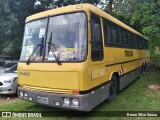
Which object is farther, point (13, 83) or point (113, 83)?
point (13, 83)

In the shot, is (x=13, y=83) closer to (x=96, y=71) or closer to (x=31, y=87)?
(x=31, y=87)

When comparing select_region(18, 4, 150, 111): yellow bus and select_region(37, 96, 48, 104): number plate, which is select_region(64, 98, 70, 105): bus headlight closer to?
select_region(18, 4, 150, 111): yellow bus

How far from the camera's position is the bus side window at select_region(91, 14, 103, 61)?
5.86m

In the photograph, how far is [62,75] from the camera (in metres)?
5.56

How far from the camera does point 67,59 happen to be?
5578 millimetres

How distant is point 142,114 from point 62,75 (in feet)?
9.19

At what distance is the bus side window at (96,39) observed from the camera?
19.2 ft

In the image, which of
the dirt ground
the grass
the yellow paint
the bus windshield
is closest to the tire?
the grass

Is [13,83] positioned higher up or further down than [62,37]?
further down

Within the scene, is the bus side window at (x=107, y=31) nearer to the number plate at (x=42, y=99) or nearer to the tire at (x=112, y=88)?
the tire at (x=112, y=88)

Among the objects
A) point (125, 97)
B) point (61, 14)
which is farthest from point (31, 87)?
point (125, 97)

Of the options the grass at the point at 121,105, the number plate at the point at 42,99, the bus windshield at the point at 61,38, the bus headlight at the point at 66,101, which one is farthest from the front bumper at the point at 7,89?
the bus headlight at the point at 66,101

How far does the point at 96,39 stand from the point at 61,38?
0.97m

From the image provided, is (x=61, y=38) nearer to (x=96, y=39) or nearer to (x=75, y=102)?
(x=96, y=39)
